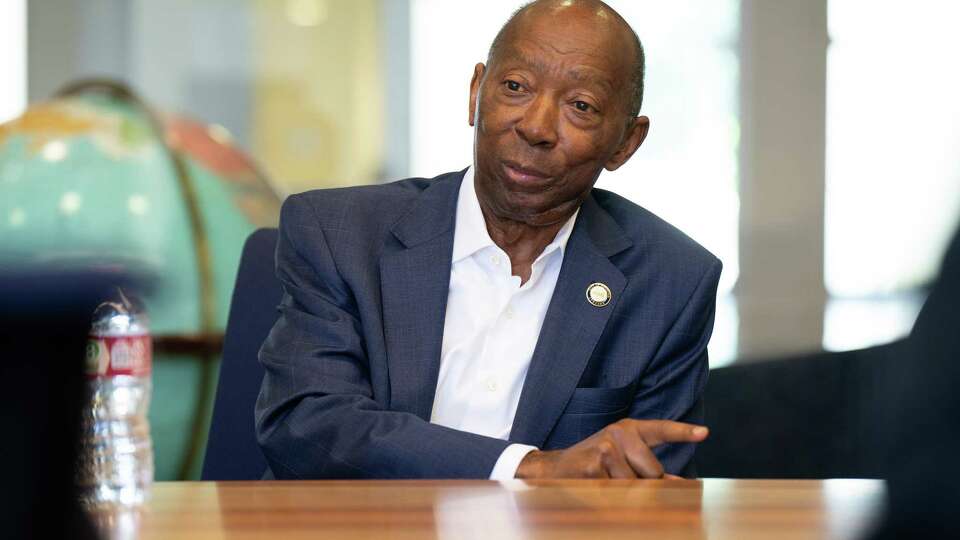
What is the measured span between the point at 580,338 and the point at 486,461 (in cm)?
38

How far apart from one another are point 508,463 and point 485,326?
42 centimetres

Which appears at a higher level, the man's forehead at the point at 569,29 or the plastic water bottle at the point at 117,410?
the man's forehead at the point at 569,29

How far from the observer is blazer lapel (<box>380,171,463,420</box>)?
1.84m

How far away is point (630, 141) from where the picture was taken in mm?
2170

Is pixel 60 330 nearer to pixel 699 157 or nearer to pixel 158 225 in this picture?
pixel 158 225

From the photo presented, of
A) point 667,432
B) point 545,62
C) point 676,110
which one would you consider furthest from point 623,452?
Answer: point 676,110

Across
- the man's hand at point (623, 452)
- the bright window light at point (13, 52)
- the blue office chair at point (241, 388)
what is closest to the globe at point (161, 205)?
the blue office chair at point (241, 388)

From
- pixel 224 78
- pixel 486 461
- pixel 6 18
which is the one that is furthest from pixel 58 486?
pixel 6 18

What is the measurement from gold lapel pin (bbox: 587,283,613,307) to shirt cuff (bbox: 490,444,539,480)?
0.42 meters

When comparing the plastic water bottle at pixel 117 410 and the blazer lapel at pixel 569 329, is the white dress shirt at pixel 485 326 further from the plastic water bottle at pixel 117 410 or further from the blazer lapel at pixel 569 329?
the plastic water bottle at pixel 117 410

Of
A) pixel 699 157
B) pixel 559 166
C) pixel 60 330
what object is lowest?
pixel 699 157

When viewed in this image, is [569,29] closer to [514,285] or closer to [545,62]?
[545,62]

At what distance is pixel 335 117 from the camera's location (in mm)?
6133

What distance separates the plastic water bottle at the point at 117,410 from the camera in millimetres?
491
